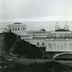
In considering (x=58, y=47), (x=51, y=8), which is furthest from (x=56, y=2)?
(x=58, y=47)

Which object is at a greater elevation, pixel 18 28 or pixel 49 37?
pixel 18 28

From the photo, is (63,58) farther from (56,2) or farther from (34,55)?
(56,2)

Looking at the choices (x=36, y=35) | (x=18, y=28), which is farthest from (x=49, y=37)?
(x=18, y=28)

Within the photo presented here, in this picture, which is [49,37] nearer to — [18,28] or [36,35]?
[36,35]

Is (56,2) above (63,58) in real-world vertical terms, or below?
above

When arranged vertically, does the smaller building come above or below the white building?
above

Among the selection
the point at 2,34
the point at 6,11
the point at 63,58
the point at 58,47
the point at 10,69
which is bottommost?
the point at 10,69
